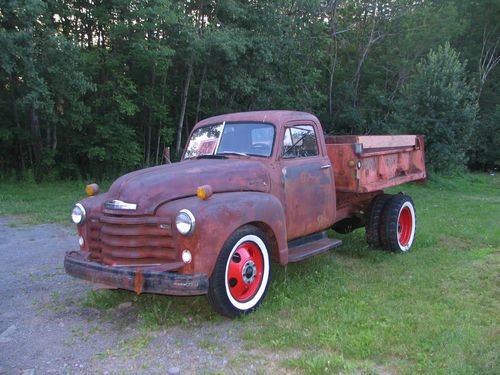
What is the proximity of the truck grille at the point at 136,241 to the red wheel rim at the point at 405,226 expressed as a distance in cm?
452

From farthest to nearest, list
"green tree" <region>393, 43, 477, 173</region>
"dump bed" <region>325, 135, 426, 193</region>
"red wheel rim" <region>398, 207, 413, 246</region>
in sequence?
"green tree" <region>393, 43, 477, 173</region> → "red wheel rim" <region>398, 207, 413, 246</region> → "dump bed" <region>325, 135, 426, 193</region>

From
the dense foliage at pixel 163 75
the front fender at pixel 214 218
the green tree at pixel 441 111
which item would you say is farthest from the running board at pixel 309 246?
the green tree at pixel 441 111

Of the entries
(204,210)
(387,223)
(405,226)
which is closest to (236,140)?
(204,210)

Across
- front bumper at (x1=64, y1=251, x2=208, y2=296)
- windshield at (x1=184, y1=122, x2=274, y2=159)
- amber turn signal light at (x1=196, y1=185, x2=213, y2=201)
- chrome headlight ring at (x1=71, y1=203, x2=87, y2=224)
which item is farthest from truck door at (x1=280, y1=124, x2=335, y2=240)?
chrome headlight ring at (x1=71, y1=203, x2=87, y2=224)

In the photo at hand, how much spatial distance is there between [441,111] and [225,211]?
1585 cm

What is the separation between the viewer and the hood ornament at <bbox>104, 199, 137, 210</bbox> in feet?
14.9

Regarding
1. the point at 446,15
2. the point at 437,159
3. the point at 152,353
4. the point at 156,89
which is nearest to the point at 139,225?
the point at 152,353

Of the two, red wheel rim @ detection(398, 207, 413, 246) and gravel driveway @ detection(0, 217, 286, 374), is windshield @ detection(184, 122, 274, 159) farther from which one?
red wheel rim @ detection(398, 207, 413, 246)

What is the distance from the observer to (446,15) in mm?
25594

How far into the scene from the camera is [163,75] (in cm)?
1791

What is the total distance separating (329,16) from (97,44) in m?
12.9

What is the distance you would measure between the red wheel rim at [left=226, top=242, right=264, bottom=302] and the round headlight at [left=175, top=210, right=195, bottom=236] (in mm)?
608

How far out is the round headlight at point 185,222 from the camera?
4266 mm

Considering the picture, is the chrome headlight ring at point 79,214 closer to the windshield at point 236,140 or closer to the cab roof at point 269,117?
the windshield at point 236,140
